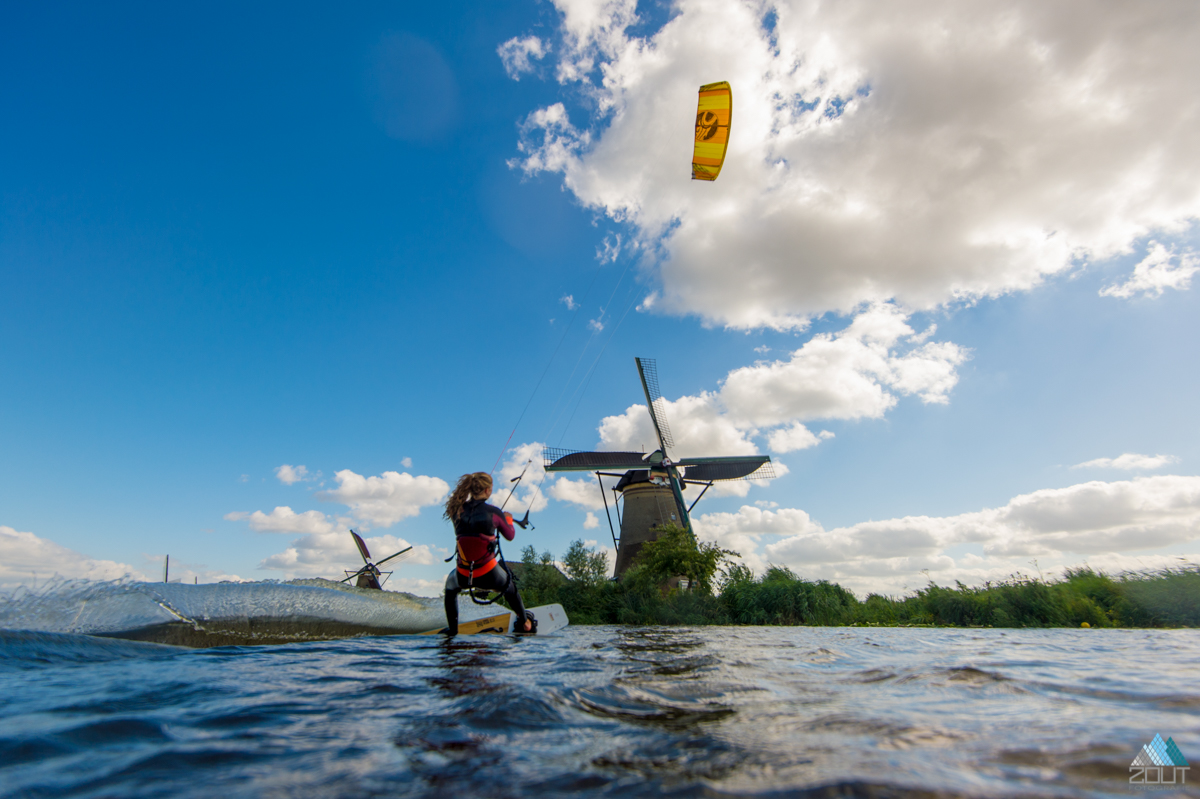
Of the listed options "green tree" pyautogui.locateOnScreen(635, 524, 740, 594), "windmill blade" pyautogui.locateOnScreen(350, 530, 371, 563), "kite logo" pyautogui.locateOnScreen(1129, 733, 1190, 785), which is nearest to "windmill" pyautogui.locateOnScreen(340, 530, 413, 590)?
"windmill blade" pyautogui.locateOnScreen(350, 530, 371, 563)

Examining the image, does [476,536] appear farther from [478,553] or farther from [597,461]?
[597,461]

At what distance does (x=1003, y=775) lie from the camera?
6.09 feet

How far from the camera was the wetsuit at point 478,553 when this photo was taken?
8.73 meters

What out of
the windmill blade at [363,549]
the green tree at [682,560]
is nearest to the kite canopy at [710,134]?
the green tree at [682,560]

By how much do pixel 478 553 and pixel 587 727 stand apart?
647 centimetres

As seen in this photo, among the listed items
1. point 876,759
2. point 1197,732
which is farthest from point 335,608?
point 1197,732

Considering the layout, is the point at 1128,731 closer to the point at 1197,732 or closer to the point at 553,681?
the point at 1197,732

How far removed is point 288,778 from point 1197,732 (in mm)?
3979

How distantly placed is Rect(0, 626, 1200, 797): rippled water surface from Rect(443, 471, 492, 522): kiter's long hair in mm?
3646

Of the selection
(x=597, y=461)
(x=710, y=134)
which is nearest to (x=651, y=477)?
(x=597, y=461)

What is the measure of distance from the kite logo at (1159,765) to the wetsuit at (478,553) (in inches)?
301

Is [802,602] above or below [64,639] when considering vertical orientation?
below

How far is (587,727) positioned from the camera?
2730 millimetres

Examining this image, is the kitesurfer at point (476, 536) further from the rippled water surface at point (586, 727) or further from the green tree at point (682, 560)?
the green tree at point (682, 560)
